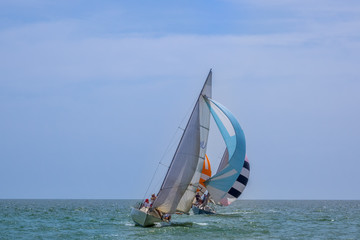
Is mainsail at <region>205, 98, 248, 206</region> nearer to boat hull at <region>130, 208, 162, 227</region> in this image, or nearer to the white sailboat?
the white sailboat

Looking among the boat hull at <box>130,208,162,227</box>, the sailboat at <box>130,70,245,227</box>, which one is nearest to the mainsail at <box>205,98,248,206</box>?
the sailboat at <box>130,70,245,227</box>

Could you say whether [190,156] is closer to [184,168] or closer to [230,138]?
[184,168]

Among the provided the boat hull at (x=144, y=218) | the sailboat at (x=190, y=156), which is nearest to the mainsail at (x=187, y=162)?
the sailboat at (x=190, y=156)

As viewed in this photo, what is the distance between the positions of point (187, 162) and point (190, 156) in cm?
39

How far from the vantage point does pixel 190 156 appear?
36.6m

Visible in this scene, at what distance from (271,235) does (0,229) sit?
55.6 feet

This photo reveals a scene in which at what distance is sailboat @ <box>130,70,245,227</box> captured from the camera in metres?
36.5

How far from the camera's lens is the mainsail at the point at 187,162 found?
120 feet

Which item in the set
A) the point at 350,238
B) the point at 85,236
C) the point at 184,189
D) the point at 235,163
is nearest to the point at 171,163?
the point at 184,189

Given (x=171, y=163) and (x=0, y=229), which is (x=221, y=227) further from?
(x=0, y=229)

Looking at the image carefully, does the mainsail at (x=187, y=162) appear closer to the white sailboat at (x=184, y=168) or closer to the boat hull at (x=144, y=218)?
the white sailboat at (x=184, y=168)

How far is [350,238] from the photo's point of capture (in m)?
34.4

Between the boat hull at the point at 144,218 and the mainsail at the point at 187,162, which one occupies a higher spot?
the mainsail at the point at 187,162

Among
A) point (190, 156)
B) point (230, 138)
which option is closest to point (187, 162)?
point (190, 156)
